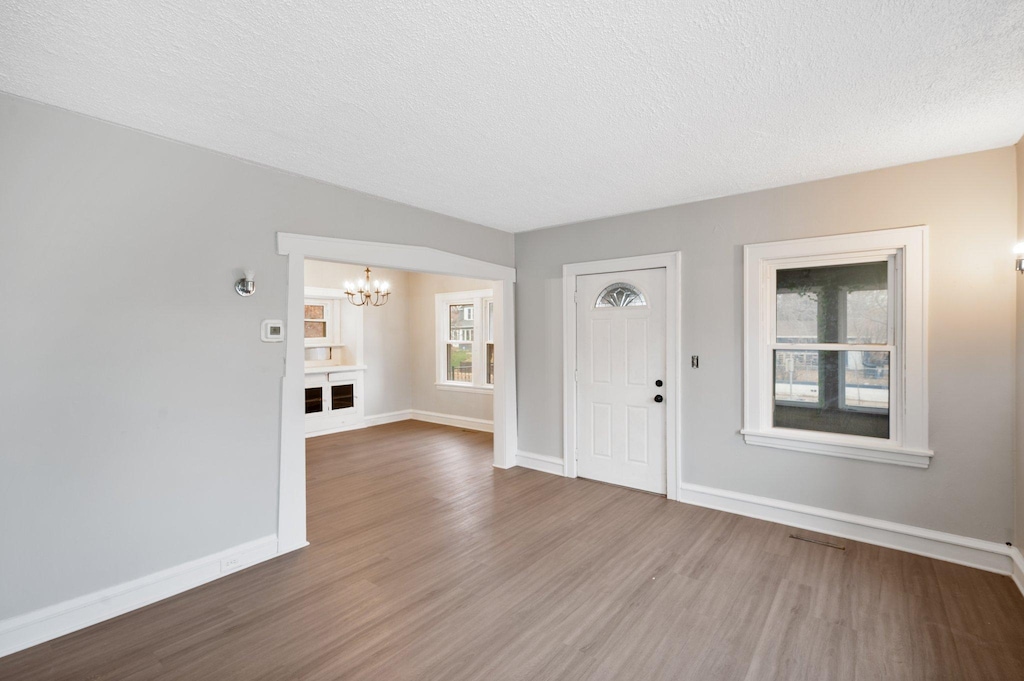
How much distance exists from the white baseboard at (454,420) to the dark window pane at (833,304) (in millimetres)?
4548

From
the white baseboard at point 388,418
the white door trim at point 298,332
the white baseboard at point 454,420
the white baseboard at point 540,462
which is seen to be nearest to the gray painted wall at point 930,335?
the white baseboard at point 540,462

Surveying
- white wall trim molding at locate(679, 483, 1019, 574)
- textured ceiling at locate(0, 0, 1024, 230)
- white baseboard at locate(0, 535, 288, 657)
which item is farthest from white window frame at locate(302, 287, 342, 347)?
white wall trim molding at locate(679, 483, 1019, 574)

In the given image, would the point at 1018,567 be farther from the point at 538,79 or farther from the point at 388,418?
the point at 388,418

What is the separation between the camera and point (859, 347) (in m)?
3.35

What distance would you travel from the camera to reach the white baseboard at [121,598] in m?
2.22

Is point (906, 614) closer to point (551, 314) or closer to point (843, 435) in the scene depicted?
point (843, 435)

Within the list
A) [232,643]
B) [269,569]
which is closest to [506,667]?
[232,643]

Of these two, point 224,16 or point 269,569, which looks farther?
point 269,569

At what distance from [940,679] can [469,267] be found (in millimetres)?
4108

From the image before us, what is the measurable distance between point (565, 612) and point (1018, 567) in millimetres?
2685

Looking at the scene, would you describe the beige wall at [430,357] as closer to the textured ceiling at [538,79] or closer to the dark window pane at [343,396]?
the dark window pane at [343,396]

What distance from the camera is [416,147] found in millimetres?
2812

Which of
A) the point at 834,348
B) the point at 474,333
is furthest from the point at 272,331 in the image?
the point at 474,333

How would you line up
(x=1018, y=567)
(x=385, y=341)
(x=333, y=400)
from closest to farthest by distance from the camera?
(x=1018, y=567)
(x=333, y=400)
(x=385, y=341)
